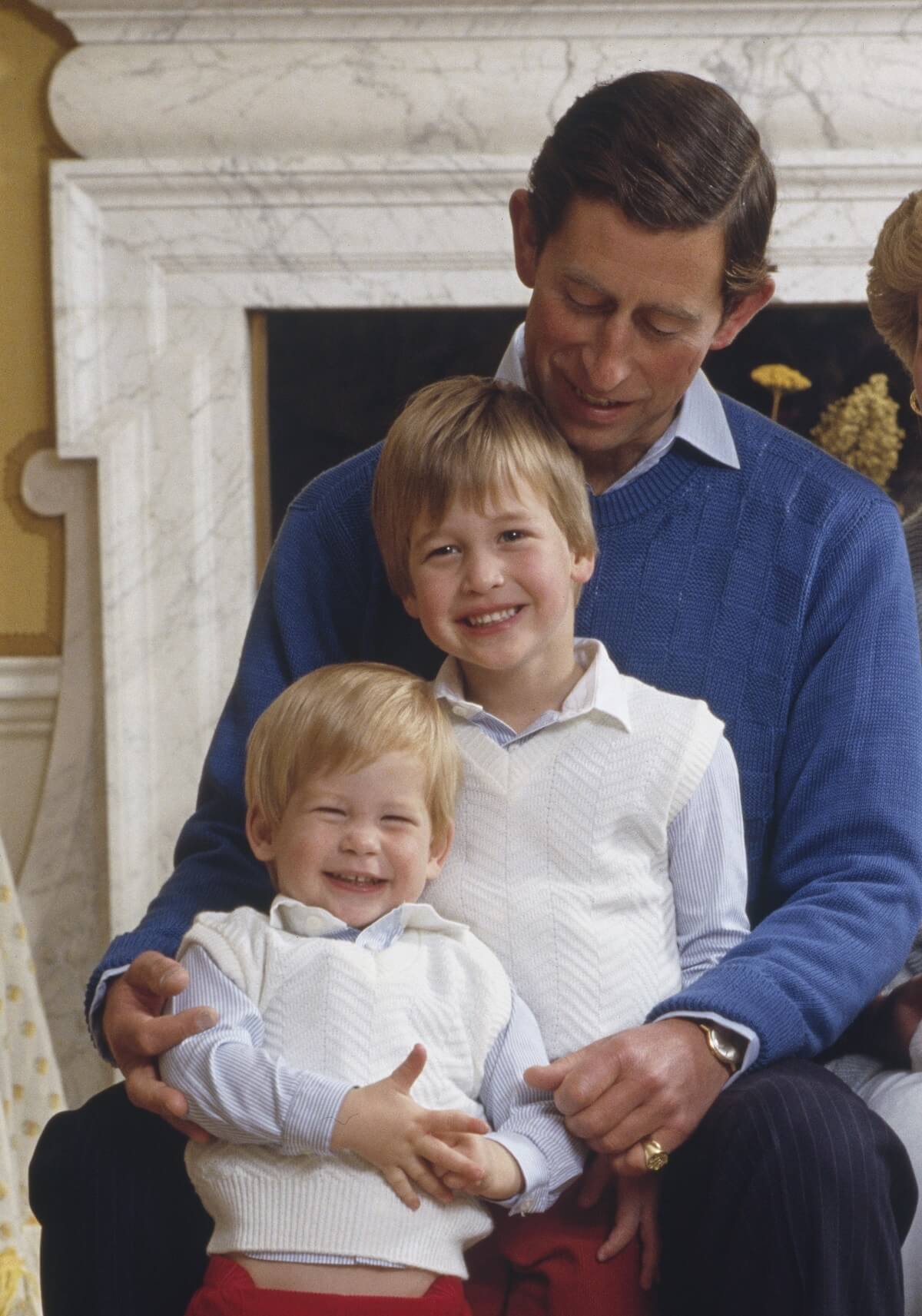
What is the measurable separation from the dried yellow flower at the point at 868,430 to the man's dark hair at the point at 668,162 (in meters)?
1.83

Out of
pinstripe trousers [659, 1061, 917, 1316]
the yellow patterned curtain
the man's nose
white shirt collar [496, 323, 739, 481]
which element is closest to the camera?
pinstripe trousers [659, 1061, 917, 1316]

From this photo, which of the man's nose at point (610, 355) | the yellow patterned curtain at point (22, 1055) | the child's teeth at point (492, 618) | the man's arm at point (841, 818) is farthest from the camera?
the yellow patterned curtain at point (22, 1055)

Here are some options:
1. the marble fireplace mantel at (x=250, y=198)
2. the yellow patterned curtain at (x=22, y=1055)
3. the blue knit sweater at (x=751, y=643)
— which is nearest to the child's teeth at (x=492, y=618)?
the blue knit sweater at (x=751, y=643)

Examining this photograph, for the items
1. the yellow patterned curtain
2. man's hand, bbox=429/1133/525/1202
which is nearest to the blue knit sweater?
man's hand, bbox=429/1133/525/1202

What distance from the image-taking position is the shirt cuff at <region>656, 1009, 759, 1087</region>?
1266 millimetres

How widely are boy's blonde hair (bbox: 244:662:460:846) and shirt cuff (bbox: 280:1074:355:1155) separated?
250mm

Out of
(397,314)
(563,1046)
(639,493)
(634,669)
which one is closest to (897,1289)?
(563,1046)

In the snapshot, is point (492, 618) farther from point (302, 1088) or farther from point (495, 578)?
point (302, 1088)

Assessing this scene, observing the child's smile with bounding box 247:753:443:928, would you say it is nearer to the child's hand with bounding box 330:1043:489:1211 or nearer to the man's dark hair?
the child's hand with bounding box 330:1043:489:1211

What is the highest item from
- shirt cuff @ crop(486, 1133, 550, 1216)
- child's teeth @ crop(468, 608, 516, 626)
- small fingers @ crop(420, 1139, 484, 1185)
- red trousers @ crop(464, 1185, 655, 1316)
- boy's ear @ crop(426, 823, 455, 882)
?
child's teeth @ crop(468, 608, 516, 626)

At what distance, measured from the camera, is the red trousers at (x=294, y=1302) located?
1.19 m

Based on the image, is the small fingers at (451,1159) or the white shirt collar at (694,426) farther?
the white shirt collar at (694,426)

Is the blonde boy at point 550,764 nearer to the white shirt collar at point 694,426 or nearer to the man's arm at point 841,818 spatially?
the man's arm at point 841,818

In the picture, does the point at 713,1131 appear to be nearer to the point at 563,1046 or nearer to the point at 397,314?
the point at 563,1046
